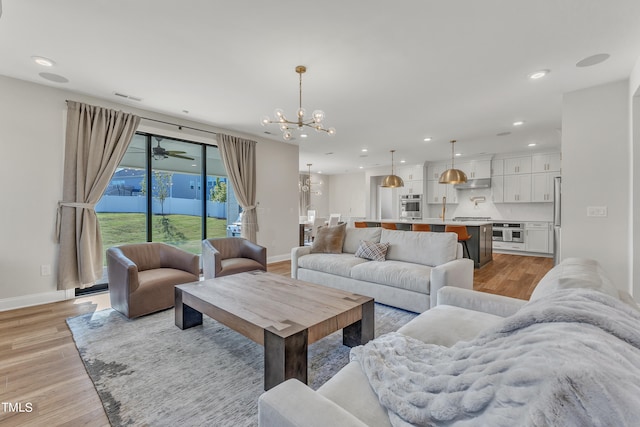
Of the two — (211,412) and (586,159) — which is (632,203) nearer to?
(586,159)

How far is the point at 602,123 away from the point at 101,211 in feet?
21.9

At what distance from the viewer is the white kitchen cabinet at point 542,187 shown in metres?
6.85

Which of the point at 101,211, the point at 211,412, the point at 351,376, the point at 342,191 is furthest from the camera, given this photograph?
the point at 342,191

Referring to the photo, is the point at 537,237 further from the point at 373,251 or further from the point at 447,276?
the point at 447,276

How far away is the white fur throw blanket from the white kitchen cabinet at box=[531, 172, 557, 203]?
7.43 m

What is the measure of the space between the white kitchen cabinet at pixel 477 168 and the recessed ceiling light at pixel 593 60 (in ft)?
16.5

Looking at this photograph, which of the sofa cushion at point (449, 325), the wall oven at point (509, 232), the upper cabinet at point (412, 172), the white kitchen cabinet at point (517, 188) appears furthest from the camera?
the upper cabinet at point (412, 172)

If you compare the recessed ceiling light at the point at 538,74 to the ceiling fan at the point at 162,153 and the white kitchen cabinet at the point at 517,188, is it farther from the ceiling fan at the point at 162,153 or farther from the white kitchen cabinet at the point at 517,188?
the ceiling fan at the point at 162,153

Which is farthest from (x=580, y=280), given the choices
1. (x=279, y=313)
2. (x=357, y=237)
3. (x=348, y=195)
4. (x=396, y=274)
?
(x=348, y=195)

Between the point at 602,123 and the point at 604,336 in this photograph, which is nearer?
the point at 604,336

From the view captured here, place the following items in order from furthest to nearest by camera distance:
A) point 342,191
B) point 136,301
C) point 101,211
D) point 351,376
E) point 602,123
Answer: point 342,191 → point 101,211 → point 602,123 → point 136,301 → point 351,376

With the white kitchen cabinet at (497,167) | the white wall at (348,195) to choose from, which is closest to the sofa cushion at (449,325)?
the white kitchen cabinet at (497,167)

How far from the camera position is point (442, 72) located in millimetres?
3139

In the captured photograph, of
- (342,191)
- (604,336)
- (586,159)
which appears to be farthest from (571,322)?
(342,191)
